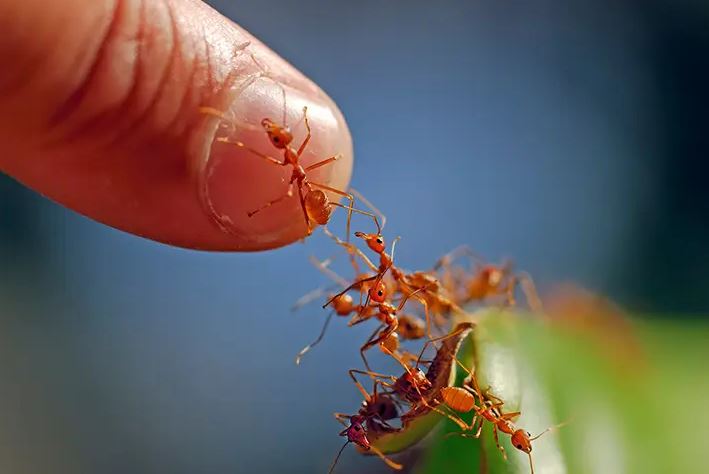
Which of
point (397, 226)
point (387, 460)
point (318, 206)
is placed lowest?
point (387, 460)

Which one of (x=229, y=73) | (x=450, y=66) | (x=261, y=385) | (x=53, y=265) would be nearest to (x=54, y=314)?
(x=53, y=265)

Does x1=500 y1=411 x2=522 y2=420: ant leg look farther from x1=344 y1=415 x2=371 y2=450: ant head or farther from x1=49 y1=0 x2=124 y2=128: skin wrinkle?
x1=49 y1=0 x2=124 y2=128: skin wrinkle

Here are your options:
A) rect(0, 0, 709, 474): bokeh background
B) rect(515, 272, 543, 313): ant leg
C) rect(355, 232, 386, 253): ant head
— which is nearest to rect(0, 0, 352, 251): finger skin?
rect(355, 232, 386, 253): ant head

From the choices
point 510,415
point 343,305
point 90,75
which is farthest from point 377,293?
point 90,75

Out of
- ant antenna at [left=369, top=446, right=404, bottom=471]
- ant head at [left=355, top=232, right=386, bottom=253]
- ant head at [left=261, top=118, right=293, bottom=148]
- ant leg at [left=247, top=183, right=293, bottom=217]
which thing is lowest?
ant antenna at [left=369, top=446, right=404, bottom=471]

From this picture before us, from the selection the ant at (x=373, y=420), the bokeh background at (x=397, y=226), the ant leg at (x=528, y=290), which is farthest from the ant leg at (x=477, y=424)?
the bokeh background at (x=397, y=226)

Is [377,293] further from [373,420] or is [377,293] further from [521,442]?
[521,442]

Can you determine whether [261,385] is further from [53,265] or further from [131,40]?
[131,40]
